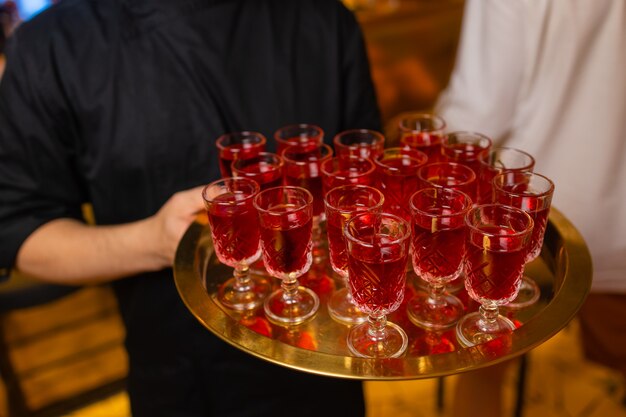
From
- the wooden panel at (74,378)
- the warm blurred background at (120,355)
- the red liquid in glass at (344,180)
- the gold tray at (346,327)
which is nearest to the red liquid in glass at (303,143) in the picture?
the red liquid in glass at (344,180)

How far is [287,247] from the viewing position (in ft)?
3.42

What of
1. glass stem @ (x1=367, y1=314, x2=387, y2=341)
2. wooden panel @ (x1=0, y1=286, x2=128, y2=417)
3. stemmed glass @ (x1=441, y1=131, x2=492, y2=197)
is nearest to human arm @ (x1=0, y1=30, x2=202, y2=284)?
glass stem @ (x1=367, y1=314, x2=387, y2=341)

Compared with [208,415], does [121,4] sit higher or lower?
higher

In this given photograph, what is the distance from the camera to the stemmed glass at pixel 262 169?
3.90ft

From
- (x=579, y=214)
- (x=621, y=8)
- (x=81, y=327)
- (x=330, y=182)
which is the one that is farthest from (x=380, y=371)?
(x=81, y=327)

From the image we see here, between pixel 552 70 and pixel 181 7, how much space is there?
0.92 metres

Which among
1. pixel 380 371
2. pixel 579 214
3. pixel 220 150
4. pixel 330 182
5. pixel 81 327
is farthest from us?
pixel 81 327

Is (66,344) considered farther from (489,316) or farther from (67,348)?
(489,316)

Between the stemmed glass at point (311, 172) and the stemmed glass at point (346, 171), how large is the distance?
0.02 m

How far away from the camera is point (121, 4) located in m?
1.36

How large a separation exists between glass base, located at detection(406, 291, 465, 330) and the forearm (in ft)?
1.79

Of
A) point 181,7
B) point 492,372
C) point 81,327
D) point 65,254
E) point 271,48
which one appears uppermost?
point 181,7

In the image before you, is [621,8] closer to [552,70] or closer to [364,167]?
[552,70]

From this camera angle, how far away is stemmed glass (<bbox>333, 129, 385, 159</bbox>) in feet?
4.16
